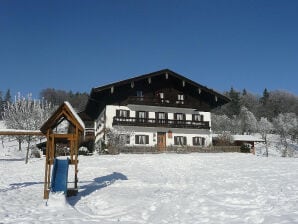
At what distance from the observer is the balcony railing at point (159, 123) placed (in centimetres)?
4100

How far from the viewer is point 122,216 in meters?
10.0

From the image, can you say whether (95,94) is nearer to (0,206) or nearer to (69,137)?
(69,137)

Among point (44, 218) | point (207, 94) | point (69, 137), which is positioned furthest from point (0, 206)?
point (207, 94)

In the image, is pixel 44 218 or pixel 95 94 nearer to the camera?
pixel 44 218

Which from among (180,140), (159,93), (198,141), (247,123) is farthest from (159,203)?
(247,123)

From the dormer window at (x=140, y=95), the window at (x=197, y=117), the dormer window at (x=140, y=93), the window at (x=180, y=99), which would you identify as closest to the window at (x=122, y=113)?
the dormer window at (x=140, y=95)

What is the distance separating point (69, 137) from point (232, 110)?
307 feet

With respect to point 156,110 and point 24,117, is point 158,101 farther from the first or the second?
point 24,117

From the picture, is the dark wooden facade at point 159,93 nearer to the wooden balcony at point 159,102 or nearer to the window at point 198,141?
the wooden balcony at point 159,102

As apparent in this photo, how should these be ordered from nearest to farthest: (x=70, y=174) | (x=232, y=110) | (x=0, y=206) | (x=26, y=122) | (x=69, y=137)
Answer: (x=0, y=206), (x=69, y=137), (x=70, y=174), (x=26, y=122), (x=232, y=110)

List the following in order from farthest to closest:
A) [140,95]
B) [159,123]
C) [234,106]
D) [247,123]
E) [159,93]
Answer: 1. [234,106]
2. [247,123]
3. [159,93]
4. [140,95]
5. [159,123]

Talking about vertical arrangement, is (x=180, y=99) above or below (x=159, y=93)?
below

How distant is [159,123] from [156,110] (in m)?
2.01

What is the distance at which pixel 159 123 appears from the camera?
42.5 m
